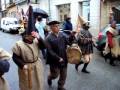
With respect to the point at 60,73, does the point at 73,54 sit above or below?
above

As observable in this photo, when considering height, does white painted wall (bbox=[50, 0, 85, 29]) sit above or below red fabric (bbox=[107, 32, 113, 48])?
above

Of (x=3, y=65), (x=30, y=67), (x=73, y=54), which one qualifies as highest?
(x=3, y=65)

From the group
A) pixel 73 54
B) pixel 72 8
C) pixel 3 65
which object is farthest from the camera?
pixel 72 8

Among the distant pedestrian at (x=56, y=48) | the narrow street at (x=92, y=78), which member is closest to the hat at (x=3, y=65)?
the distant pedestrian at (x=56, y=48)

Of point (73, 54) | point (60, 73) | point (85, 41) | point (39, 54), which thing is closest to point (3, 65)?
point (39, 54)

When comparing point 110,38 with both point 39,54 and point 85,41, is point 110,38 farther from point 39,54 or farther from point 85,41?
point 39,54

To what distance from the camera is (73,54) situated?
9312mm

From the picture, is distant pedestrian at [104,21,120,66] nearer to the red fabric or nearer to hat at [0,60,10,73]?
the red fabric

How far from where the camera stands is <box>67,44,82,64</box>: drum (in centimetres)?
929

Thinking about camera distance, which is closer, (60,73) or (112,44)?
(60,73)

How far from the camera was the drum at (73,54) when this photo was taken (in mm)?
9288

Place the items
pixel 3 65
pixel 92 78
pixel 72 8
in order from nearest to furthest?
1. pixel 3 65
2. pixel 92 78
3. pixel 72 8

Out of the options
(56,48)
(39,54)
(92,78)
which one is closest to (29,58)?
(39,54)

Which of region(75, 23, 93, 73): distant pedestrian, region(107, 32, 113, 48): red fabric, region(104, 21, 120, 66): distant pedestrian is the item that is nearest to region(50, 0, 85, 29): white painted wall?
region(104, 21, 120, 66): distant pedestrian
